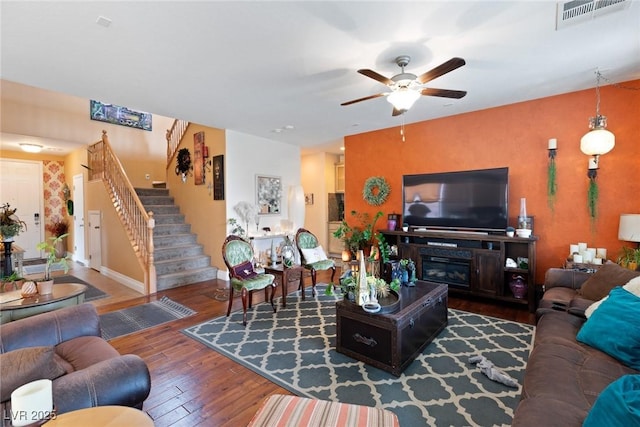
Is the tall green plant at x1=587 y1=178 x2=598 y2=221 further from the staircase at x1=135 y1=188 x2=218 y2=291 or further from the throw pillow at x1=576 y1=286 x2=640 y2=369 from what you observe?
the staircase at x1=135 y1=188 x2=218 y2=291

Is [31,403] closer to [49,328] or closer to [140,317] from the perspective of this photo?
[49,328]

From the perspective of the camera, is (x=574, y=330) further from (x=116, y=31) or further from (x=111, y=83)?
(x=111, y=83)

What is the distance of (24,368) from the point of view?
1.33 m

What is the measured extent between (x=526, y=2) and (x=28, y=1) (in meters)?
3.40

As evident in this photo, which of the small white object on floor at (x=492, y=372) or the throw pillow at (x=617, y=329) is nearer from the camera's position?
the throw pillow at (x=617, y=329)

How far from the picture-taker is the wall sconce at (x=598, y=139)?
3242 mm

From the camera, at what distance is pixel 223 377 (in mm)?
2375

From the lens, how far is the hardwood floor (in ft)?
6.46

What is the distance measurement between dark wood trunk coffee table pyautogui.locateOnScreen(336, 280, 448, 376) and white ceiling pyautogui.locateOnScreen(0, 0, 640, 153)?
2.31 m

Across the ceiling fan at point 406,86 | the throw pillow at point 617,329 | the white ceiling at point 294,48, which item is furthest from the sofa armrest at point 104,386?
the throw pillow at point 617,329

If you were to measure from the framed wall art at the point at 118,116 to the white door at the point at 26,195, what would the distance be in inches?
92.3

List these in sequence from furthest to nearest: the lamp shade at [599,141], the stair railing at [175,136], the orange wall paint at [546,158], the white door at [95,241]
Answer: the stair railing at [175,136]
the white door at [95,241]
the orange wall paint at [546,158]
the lamp shade at [599,141]

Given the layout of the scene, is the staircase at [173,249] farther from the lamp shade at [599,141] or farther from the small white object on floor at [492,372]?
the lamp shade at [599,141]

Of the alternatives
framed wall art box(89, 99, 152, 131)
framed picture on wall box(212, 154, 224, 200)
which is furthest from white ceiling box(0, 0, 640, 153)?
framed wall art box(89, 99, 152, 131)
